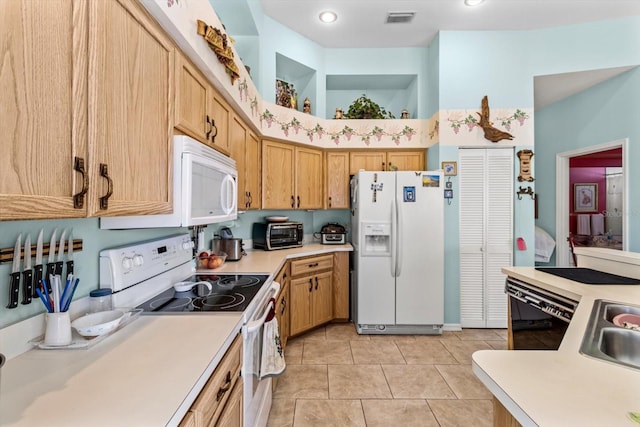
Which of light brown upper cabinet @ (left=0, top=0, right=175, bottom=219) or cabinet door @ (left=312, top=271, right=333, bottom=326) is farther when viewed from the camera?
cabinet door @ (left=312, top=271, right=333, bottom=326)

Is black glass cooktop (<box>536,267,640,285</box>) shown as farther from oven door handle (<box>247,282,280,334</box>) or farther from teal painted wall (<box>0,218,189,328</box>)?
teal painted wall (<box>0,218,189,328</box>)

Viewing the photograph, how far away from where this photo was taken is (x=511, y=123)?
10.7 feet

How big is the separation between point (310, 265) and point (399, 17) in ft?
9.21

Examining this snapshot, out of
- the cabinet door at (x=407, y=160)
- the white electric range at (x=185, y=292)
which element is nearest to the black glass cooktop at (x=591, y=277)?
the cabinet door at (x=407, y=160)

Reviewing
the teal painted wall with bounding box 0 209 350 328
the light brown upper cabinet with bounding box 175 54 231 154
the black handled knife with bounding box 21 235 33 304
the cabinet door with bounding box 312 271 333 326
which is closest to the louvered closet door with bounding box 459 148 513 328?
the cabinet door with bounding box 312 271 333 326

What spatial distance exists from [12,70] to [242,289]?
132cm

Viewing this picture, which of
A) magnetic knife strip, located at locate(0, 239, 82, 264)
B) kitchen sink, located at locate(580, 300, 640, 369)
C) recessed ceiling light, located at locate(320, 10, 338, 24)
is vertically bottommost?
kitchen sink, located at locate(580, 300, 640, 369)

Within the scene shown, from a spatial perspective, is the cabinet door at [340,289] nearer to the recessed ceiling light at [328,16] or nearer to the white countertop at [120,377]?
the white countertop at [120,377]

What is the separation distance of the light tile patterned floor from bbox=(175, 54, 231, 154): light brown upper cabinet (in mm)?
1840

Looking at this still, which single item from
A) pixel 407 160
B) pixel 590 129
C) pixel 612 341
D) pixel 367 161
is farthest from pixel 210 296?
pixel 590 129

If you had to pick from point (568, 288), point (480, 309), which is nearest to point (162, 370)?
point (568, 288)

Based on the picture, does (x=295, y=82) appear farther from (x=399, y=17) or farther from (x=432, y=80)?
(x=432, y=80)

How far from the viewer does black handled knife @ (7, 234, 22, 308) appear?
2.84 feet

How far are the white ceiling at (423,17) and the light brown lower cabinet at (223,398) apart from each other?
2.74m
